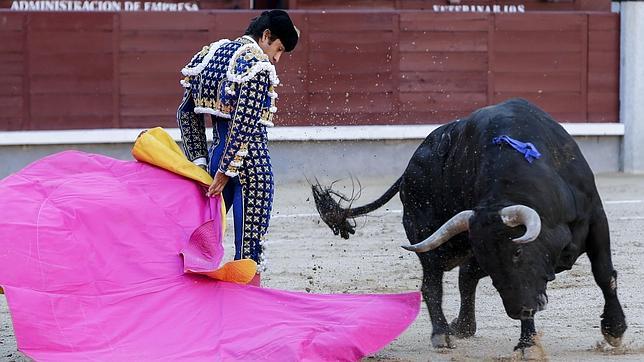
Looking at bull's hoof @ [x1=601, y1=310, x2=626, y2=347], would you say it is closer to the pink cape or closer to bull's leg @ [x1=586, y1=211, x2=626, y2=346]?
bull's leg @ [x1=586, y1=211, x2=626, y2=346]

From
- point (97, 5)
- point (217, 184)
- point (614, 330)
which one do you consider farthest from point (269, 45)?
point (97, 5)

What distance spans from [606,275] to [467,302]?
514 mm

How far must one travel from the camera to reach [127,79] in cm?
938

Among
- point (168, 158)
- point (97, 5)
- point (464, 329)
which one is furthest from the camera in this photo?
point (97, 5)

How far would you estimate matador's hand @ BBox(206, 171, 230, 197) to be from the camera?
3965 mm

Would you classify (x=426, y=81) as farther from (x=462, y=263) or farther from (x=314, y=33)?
(x=462, y=263)

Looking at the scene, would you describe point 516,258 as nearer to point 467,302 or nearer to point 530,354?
point 530,354

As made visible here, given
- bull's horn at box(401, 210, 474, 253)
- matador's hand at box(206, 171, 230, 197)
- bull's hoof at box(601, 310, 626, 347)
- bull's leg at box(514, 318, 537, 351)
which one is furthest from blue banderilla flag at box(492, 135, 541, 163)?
matador's hand at box(206, 171, 230, 197)

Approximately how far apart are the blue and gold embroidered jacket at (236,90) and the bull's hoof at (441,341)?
→ 0.87m

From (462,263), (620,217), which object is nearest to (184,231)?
(462,263)

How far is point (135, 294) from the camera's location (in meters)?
3.60

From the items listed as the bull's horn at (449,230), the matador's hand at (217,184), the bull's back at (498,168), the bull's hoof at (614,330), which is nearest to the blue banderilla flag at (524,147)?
the bull's back at (498,168)

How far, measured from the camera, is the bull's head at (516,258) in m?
3.57

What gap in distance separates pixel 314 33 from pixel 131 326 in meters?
6.25
